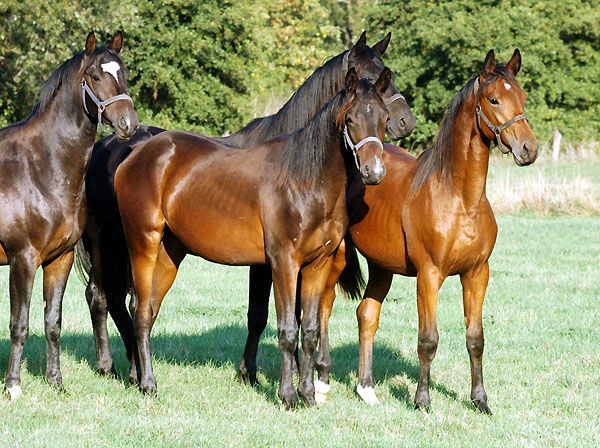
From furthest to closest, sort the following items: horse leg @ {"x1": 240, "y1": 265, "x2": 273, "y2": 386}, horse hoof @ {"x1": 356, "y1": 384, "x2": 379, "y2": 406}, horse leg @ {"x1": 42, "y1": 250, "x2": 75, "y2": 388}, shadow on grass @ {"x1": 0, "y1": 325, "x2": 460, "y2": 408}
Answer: shadow on grass @ {"x1": 0, "y1": 325, "x2": 460, "y2": 408} < horse leg @ {"x1": 240, "y1": 265, "x2": 273, "y2": 386} < horse leg @ {"x1": 42, "y1": 250, "x2": 75, "y2": 388} < horse hoof @ {"x1": 356, "y1": 384, "x2": 379, "y2": 406}

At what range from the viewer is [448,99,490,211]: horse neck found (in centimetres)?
541

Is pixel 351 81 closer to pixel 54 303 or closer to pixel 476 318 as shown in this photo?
pixel 476 318

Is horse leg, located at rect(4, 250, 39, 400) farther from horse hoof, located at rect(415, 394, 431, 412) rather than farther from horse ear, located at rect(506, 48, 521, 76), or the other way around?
horse ear, located at rect(506, 48, 521, 76)

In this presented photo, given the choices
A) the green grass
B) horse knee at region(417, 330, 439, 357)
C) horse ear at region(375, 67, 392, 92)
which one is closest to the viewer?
the green grass

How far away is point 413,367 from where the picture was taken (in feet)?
23.1

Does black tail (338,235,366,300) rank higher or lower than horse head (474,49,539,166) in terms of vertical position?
lower

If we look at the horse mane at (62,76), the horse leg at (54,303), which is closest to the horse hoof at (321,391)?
the horse leg at (54,303)

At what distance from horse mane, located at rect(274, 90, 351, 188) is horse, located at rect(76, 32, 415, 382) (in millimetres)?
858

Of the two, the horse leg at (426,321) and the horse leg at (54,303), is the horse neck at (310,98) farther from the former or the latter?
the horse leg at (54,303)

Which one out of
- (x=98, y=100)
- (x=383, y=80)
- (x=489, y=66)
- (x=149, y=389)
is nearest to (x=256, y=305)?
(x=149, y=389)

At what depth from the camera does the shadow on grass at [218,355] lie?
21.9 ft

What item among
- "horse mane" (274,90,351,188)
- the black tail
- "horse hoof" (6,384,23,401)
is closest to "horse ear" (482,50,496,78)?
"horse mane" (274,90,351,188)

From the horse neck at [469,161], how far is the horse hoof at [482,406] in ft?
4.45

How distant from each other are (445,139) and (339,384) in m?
Answer: 2.19
